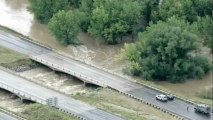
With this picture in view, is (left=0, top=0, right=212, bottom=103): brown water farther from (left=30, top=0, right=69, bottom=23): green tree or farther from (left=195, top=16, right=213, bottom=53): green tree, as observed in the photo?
(left=195, top=16, right=213, bottom=53): green tree

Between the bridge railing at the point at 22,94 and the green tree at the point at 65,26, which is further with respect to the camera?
the green tree at the point at 65,26

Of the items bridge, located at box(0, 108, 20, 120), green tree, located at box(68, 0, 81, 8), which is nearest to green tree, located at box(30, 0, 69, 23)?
green tree, located at box(68, 0, 81, 8)

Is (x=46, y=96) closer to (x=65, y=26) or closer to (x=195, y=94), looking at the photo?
(x=65, y=26)

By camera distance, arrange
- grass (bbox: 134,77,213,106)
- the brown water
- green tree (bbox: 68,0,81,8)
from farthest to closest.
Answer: green tree (bbox: 68,0,81,8) < the brown water < grass (bbox: 134,77,213,106)

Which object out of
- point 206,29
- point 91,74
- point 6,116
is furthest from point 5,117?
point 206,29

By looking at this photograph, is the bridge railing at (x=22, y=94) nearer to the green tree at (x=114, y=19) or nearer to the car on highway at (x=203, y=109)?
the car on highway at (x=203, y=109)

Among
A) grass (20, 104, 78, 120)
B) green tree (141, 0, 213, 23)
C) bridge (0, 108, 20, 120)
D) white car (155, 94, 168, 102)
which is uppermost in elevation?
green tree (141, 0, 213, 23)

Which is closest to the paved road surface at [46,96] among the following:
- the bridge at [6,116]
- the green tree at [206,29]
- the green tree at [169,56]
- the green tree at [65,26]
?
the bridge at [6,116]
